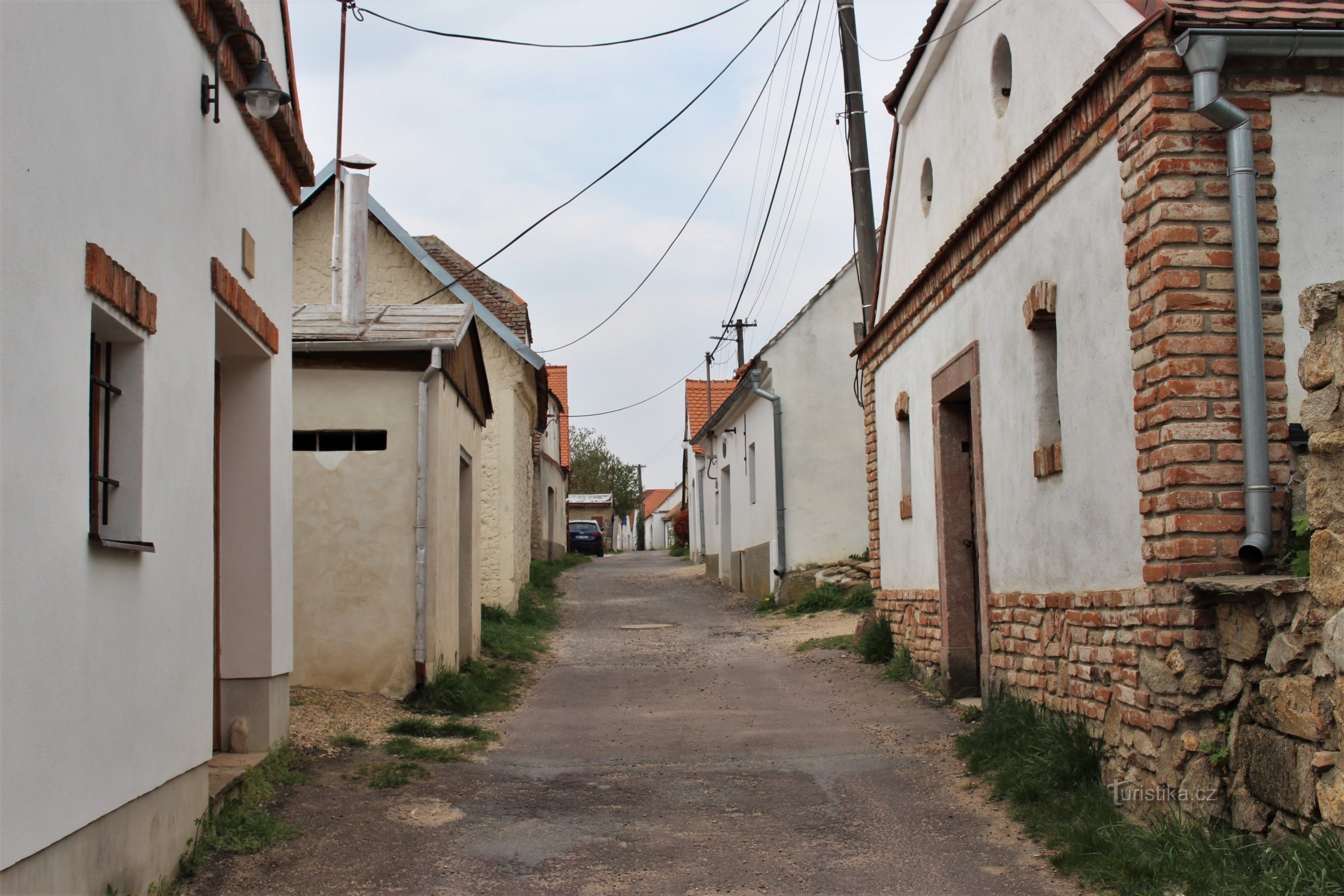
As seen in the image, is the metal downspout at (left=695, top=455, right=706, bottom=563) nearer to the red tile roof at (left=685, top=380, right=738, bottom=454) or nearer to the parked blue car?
the red tile roof at (left=685, top=380, right=738, bottom=454)

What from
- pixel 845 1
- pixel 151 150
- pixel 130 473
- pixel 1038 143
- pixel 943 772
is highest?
pixel 845 1

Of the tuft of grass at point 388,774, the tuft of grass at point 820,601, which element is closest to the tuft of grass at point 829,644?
the tuft of grass at point 820,601

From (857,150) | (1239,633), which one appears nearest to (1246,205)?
(1239,633)

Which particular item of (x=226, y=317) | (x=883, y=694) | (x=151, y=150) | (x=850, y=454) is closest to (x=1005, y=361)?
(x=883, y=694)

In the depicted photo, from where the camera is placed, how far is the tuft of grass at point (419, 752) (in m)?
7.29

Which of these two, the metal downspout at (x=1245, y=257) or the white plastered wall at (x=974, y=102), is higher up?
the white plastered wall at (x=974, y=102)

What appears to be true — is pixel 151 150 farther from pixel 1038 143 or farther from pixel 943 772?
pixel 943 772

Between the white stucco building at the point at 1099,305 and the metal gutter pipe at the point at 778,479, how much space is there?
27.6 feet

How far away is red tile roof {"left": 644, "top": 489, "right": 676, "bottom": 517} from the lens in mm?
79812

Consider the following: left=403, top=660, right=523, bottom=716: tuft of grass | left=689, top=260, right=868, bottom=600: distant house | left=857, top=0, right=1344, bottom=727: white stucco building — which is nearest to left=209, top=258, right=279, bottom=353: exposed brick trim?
left=403, top=660, right=523, bottom=716: tuft of grass

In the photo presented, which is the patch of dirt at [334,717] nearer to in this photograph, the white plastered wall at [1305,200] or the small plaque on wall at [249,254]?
the small plaque on wall at [249,254]

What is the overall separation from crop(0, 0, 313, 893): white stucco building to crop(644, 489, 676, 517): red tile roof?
69.3m

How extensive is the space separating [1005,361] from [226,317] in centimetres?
492

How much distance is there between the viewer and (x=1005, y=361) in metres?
7.61
